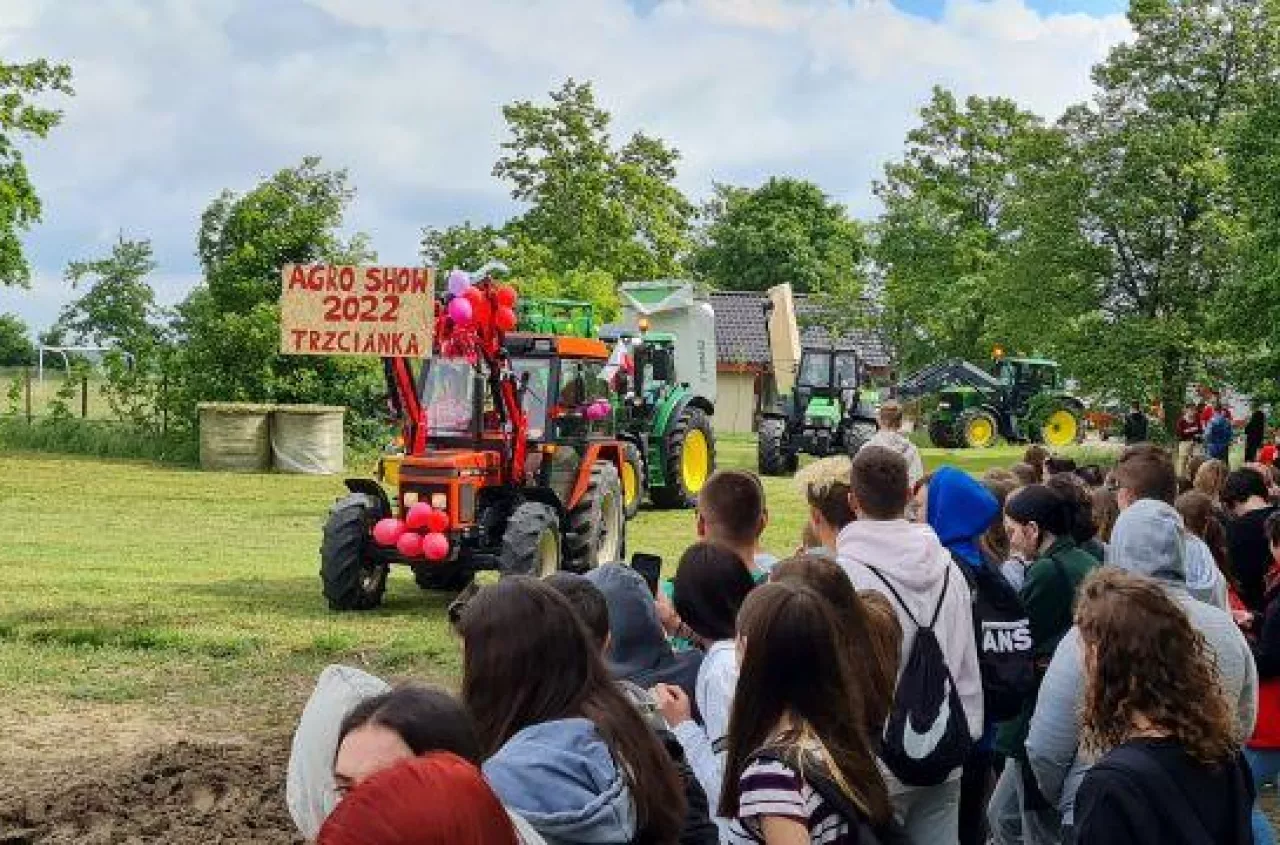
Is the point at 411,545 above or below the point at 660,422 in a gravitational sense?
below

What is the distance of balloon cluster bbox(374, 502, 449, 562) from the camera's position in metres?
11.4

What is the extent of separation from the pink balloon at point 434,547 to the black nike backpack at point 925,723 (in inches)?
291

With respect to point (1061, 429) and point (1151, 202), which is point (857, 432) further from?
point (1061, 429)

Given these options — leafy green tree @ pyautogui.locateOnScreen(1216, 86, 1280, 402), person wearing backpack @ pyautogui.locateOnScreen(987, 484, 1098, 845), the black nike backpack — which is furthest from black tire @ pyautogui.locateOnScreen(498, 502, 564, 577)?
leafy green tree @ pyautogui.locateOnScreen(1216, 86, 1280, 402)

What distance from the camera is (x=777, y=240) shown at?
2862 inches

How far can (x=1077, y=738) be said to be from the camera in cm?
410

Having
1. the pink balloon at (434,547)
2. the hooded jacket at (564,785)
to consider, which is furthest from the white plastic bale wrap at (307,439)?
the hooded jacket at (564,785)

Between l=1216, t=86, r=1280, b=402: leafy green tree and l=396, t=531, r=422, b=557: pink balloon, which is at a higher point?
l=1216, t=86, r=1280, b=402: leafy green tree

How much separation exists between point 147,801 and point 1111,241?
22.6m

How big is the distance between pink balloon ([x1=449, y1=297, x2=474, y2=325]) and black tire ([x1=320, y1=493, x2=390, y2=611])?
5.21ft

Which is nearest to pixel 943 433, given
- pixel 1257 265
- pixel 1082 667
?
pixel 1257 265

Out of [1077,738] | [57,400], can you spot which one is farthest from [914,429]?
[1077,738]

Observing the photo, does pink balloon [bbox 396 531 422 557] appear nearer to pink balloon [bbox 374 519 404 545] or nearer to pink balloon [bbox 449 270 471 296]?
pink balloon [bbox 374 519 404 545]

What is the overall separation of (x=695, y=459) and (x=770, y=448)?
19.7ft
